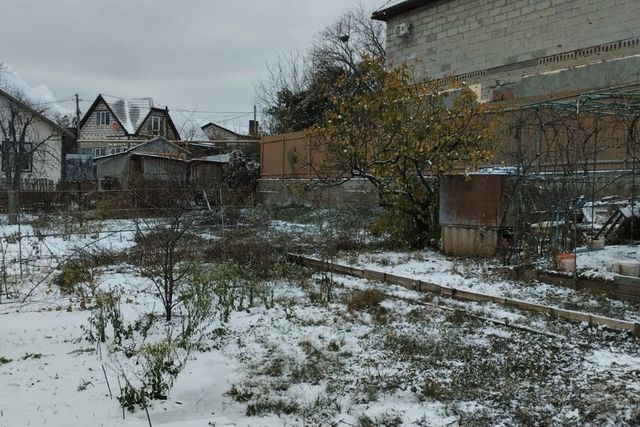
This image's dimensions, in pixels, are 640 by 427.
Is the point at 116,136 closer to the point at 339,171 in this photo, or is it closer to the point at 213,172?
the point at 213,172

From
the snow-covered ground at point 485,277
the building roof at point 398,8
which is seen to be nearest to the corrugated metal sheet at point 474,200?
the snow-covered ground at point 485,277

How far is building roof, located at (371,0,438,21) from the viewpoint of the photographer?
20.0 meters

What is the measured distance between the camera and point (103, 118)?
160ft

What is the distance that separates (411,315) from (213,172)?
1807 cm

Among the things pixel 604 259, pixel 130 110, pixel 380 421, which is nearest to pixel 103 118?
pixel 130 110

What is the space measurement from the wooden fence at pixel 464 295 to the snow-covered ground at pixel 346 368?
15 cm

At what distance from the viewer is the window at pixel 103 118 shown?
4851 centimetres

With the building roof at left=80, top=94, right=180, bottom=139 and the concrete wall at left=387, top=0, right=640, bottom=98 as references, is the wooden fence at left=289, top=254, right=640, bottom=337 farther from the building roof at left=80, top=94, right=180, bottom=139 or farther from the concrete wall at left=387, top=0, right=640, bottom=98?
the building roof at left=80, top=94, right=180, bottom=139

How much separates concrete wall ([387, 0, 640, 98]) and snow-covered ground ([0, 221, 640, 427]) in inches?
332

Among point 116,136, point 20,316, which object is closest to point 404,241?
point 20,316

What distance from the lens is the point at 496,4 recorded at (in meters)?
17.5

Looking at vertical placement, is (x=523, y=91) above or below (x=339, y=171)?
above

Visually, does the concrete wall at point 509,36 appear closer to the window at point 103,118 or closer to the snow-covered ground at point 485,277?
the snow-covered ground at point 485,277

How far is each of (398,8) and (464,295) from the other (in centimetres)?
1662
